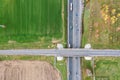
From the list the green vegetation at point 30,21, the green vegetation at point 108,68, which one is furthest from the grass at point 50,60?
the green vegetation at point 108,68

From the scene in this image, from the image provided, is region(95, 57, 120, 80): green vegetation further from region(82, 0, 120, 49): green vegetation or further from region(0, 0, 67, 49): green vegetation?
region(0, 0, 67, 49): green vegetation

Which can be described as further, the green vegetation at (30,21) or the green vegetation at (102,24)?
the green vegetation at (30,21)

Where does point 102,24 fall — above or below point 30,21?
below

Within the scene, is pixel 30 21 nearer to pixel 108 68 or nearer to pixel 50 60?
pixel 50 60

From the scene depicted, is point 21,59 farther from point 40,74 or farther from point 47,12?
point 47,12

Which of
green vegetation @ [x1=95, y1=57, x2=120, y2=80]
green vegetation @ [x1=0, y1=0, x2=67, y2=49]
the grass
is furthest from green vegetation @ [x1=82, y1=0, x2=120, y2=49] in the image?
the grass

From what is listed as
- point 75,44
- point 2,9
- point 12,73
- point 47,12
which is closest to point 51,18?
point 47,12

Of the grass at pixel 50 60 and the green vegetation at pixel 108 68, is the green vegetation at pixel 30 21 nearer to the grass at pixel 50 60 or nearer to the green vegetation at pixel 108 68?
the grass at pixel 50 60

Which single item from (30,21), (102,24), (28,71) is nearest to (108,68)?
(102,24)
